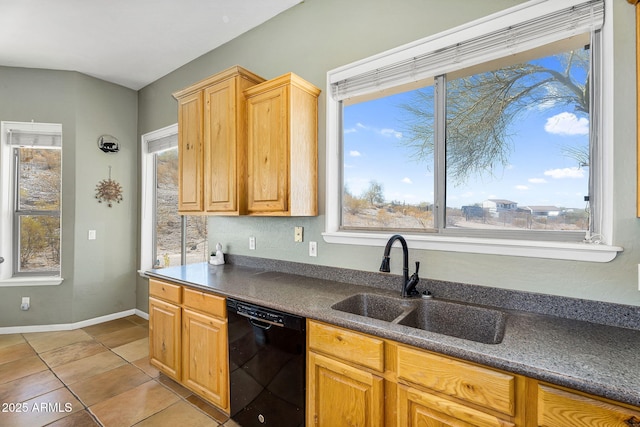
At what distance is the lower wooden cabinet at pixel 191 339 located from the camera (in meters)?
1.92

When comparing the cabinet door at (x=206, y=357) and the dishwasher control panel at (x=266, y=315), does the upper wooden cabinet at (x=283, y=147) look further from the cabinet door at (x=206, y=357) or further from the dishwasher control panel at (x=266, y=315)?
the cabinet door at (x=206, y=357)

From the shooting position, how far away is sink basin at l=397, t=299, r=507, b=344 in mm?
1477

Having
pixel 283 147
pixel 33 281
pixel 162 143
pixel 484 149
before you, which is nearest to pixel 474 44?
pixel 484 149

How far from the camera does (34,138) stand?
3.47 m

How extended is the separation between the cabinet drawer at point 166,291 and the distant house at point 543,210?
226 centimetres

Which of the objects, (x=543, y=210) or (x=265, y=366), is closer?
(x=543, y=210)

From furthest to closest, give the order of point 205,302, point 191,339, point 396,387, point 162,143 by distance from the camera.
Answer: point 162,143, point 191,339, point 205,302, point 396,387

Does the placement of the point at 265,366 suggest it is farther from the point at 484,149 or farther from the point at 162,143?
the point at 162,143

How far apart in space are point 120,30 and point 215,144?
1.54 meters

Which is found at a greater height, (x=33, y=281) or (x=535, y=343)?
(x=535, y=343)

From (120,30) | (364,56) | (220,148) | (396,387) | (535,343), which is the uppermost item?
(120,30)

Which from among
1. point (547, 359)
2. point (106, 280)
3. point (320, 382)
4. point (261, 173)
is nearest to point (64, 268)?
point (106, 280)

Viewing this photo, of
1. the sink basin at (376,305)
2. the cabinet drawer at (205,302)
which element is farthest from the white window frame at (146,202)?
the sink basin at (376,305)

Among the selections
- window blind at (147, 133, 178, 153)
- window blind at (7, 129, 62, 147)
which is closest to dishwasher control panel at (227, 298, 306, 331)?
window blind at (147, 133, 178, 153)
